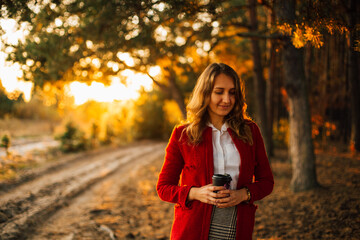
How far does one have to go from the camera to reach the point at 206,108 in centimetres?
199

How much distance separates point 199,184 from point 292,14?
4280mm

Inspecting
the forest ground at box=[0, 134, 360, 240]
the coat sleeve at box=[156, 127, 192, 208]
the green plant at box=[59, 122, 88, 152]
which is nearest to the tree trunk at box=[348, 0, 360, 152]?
the forest ground at box=[0, 134, 360, 240]

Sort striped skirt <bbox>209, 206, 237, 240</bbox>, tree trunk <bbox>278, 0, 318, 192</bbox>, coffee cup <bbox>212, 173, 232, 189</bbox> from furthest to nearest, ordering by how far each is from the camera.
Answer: tree trunk <bbox>278, 0, 318, 192</bbox>, striped skirt <bbox>209, 206, 237, 240</bbox>, coffee cup <bbox>212, 173, 232, 189</bbox>

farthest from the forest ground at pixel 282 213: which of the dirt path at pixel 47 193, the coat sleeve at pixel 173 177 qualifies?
the coat sleeve at pixel 173 177

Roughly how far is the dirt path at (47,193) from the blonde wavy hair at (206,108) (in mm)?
4094

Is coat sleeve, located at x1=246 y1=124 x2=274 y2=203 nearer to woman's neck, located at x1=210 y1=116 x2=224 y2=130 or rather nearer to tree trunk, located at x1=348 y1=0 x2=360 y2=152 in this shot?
woman's neck, located at x1=210 y1=116 x2=224 y2=130

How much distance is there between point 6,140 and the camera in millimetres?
9914

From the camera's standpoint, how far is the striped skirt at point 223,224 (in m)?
1.70

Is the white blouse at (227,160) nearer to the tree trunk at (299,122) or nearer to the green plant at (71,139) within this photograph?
the tree trunk at (299,122)

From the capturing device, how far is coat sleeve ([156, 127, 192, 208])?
1750 millimetres

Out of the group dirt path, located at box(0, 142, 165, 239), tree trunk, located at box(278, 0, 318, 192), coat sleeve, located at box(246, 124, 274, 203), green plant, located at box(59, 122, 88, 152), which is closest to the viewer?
coat sleeve, located at box(246, 124, 274, 203)

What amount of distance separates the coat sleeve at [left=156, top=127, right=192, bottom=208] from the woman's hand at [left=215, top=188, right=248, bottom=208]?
239mm

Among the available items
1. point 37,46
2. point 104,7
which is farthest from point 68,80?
point 104,7

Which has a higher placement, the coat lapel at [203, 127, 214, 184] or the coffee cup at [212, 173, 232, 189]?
the coat lapel at [203, 127, 214, 184]
